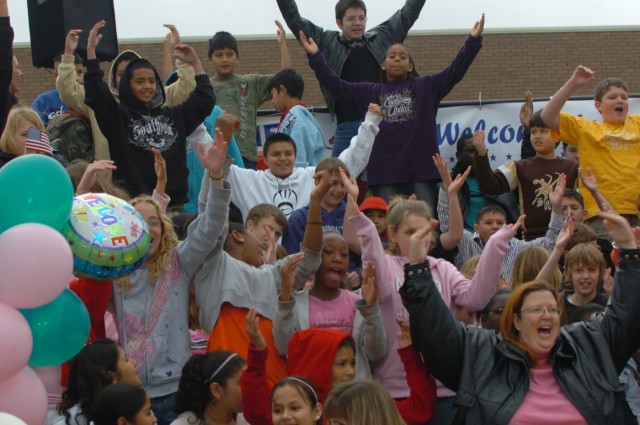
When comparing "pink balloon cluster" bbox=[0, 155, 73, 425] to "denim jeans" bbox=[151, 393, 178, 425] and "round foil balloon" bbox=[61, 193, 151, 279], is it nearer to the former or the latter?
"round foil balloon" bbox=[61, 193, 151, 279]

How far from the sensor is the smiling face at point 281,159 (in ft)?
28.5

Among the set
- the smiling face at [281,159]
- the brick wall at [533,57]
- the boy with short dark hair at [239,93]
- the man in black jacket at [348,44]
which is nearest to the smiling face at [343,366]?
the smiling face at [281,159]

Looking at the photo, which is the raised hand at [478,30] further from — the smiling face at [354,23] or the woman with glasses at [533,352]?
the woman with glasses at [533,352]

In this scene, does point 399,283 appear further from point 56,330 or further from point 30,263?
point 30,263

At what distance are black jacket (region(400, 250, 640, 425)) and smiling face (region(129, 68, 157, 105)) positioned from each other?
351 centimetres

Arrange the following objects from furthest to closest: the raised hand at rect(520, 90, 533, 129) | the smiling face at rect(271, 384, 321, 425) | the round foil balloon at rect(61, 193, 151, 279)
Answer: the raised hand at rect(520, 90, 533, 129)
the smiling face at rect(271, 384, 321, 425)
the round foil balloon at rect(61, 193, 151, 279)

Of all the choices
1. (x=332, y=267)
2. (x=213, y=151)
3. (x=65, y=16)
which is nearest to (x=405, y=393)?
(x=332, y=267)

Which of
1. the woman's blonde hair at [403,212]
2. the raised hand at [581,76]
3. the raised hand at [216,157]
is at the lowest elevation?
the woman's blonde hair at [403,212]

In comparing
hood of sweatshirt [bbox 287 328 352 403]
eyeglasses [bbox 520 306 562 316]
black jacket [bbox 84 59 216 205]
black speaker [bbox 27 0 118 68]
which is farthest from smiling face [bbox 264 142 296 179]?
eyeglasses [bbox 520 306 562 316]

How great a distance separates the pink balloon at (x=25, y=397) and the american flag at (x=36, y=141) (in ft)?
8.10

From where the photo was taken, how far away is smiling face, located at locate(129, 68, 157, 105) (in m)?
8.38

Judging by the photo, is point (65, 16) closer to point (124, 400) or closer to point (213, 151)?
point (213, 151)

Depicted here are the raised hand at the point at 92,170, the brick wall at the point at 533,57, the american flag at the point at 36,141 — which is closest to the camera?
the raised hand at the point at 92,170

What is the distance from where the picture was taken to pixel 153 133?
8.52m
